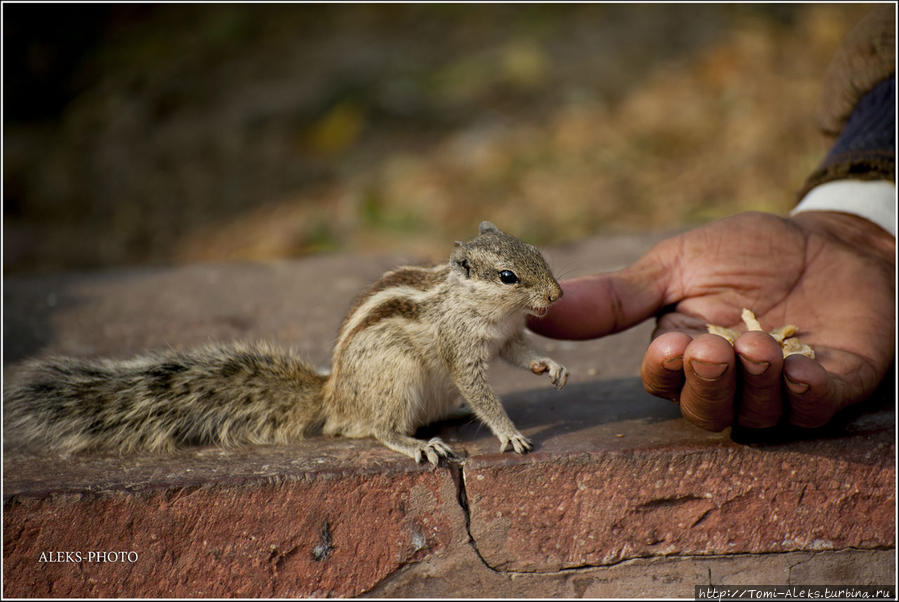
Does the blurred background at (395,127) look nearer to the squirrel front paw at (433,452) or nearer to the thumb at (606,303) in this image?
the thumb at (606,303)

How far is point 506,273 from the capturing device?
2738 mm

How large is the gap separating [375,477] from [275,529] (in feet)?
1.07

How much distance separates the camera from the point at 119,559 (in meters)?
2.49

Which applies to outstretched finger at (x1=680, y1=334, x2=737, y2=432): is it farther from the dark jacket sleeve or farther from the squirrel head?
the dark jacket sleeve

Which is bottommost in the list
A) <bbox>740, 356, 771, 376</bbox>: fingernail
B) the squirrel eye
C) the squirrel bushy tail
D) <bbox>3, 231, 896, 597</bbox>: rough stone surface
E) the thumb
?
<bbox>3, 231, 896, 597</bbox>: rough stone surface

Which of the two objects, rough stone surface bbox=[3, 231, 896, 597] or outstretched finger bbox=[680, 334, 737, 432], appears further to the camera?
rough stone surface bbox=[3, 231, 896, 597]

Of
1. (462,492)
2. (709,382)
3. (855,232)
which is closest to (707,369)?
(709,382)

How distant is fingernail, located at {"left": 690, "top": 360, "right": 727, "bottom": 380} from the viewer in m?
2.32

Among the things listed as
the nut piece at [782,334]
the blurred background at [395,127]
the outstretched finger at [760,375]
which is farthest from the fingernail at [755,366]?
the blurred background at [395,127]

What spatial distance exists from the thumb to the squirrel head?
186mm

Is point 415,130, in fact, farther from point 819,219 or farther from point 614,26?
point 819,219

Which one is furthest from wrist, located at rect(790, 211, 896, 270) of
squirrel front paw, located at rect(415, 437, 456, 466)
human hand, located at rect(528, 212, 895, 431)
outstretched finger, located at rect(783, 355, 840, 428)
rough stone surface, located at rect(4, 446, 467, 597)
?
rough stone surface, located at rect(4, 446, 467, 597)

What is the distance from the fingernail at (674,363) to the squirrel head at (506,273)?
1.44ft

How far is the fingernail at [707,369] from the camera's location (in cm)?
232
